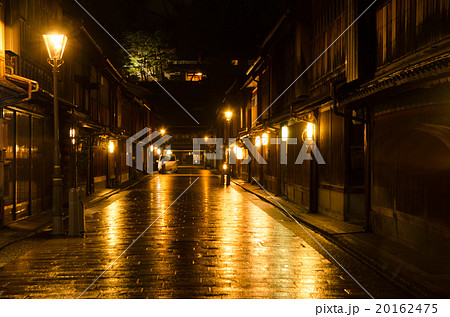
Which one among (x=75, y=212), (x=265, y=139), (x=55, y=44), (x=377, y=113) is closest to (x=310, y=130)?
(x=377, y=113)

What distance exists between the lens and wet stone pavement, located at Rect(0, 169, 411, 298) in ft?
21.5

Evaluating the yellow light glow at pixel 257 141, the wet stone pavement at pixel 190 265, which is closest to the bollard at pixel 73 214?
the wet stone pavement at pixel 190 265

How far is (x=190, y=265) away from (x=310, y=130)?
387 inches

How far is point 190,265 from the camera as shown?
8.22 metres

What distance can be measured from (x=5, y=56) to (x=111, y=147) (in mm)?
17777

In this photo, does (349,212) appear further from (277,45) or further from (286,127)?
(277,45)

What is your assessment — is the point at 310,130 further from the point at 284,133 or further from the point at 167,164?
the point at 167,164

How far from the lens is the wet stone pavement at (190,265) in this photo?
6539 millimetres

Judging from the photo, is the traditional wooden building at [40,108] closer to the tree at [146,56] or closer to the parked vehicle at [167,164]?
the parked vehicle at [167,164]

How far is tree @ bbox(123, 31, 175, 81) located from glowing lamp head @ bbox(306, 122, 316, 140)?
6657 cm

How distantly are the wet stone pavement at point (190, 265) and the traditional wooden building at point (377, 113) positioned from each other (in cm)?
197

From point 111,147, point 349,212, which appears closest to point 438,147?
point 349,212

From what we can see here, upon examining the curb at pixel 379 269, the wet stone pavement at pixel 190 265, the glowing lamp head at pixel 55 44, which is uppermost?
the glowing lamp head at pixel 55 44

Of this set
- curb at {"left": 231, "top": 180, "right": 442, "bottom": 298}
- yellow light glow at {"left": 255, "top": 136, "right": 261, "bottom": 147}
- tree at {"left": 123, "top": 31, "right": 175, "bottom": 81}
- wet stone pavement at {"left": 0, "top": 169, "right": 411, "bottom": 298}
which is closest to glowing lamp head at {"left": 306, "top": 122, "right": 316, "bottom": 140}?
wet stone pavement at {"left": 0, "top": 169, "right": 411, "bottom": 298}
